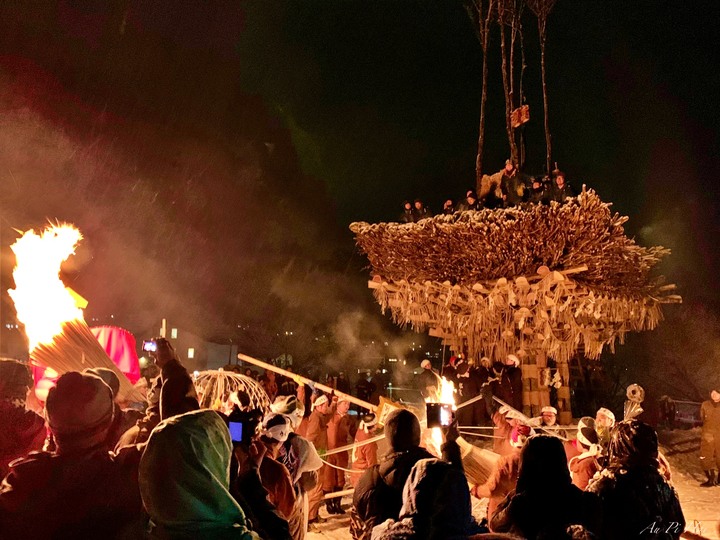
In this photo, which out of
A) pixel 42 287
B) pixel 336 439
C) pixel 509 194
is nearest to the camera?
pixel 42 287

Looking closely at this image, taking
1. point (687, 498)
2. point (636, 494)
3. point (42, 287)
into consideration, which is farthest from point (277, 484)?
point (687, 498)

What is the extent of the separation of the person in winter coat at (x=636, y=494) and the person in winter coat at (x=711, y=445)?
7.20 m

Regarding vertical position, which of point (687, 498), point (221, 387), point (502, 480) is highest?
point (221, 387)

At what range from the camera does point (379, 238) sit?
10.1 meters

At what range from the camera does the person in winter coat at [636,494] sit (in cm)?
304

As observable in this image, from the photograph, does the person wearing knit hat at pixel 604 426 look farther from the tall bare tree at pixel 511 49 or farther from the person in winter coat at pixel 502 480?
the tall bare tree at pixel 511 49

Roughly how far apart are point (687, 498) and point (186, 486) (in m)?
8.55

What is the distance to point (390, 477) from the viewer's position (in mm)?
3180

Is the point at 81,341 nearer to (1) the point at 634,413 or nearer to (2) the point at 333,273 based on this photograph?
(1) the point at 634,413

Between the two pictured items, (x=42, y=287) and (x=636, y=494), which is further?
(x=42, y=287)

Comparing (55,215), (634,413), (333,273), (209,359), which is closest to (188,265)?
(333,273)

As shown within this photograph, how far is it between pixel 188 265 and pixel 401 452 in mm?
23223

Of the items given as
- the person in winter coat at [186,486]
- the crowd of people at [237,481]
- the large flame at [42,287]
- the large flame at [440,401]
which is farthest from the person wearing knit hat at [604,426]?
the large flame at [42,287]

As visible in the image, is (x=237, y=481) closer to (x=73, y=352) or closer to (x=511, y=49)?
(x=73, y=352)
